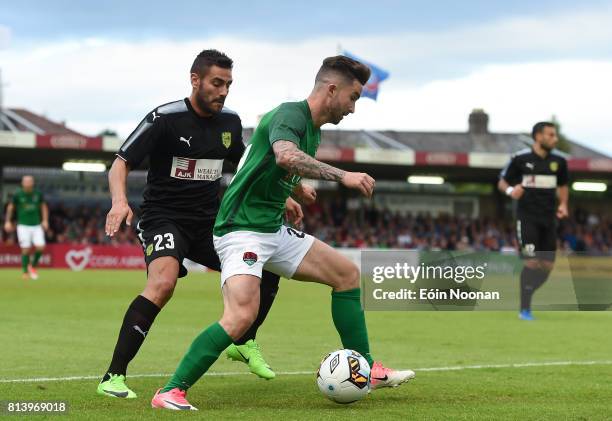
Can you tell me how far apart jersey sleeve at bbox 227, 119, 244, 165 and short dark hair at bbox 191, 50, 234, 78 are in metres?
0.64

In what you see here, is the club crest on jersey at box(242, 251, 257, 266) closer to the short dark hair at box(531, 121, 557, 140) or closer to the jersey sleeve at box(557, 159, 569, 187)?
the short dark hair at box(531, 121, 557, 140)

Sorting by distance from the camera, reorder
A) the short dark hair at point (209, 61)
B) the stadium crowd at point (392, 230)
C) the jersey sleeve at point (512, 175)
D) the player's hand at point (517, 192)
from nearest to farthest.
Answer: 1. the short dark hair at point (209, 61)
2. the player's hand at point (517, 192)
3. the jersey sleeve at point (512, 175)
4. the stadium crowd at point (392, 230)

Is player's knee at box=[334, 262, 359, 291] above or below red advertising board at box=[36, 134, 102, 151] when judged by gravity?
below

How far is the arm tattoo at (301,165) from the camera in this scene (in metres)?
5.75

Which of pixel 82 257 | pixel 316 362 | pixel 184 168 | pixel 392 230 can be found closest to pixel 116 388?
pixel 184 168

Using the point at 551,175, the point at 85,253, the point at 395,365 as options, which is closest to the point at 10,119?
the point at 85,253

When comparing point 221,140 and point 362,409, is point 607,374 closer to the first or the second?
point 362,409

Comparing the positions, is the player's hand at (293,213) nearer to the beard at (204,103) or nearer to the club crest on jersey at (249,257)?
the beard at (204,103)

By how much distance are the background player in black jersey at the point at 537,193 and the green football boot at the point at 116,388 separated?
348 inches

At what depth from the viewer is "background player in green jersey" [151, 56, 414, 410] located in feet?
19.3

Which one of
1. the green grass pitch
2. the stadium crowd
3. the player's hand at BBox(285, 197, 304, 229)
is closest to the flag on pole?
the stadium crowd

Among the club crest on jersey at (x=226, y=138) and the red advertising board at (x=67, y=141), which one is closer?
the club crest on jersey at (x=226, y=138)

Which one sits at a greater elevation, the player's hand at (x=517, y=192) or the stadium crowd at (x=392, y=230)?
the player's hand at (x=517, y=192)

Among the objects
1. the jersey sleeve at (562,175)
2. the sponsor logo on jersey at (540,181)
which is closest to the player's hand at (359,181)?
the sponsor logo on jersey at (540,181)
